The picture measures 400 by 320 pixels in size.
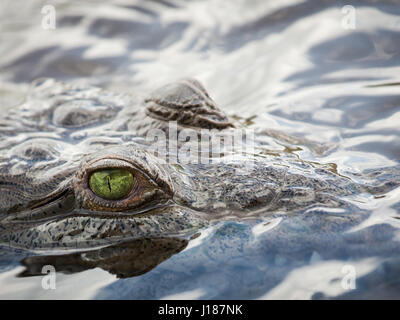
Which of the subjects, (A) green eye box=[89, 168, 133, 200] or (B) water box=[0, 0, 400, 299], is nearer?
(B) water box=[0, 0, 400, 299]

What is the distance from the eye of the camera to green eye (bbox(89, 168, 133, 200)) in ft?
9.67

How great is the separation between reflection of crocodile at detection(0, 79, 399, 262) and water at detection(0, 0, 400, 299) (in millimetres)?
147

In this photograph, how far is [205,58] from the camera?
6531 millimetres

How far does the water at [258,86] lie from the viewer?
2680mm

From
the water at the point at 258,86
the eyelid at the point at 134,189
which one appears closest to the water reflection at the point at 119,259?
the water at the point at 258,86

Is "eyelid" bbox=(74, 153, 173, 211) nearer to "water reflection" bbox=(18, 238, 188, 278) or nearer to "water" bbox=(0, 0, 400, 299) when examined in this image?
"water reflection" bbox=(18, 238, 188, 278)

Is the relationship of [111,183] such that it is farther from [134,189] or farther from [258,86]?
[258,86]

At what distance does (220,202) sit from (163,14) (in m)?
5.05

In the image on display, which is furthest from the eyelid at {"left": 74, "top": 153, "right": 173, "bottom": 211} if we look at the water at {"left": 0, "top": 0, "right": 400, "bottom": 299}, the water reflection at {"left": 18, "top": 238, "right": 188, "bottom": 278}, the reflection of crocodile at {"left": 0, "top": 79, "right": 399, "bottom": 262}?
the water at {"left": 0, "top": 0, "right": 400, "bottom": 299}

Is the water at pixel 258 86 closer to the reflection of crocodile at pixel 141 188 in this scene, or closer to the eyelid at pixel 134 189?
the reflection of crocodile at pixel 141 188

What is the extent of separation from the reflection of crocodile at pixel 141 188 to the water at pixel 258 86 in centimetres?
15

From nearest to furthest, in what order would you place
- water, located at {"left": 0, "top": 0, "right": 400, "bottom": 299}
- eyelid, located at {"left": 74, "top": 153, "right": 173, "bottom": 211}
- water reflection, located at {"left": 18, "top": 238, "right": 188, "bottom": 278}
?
water, located at {"left": 0, "top": 0, "right": 400, "bottom": 299}, water reflection, located at {"left": 18, "top": 238, "right": 188, "bottom": 278}, eyelid, located at {"left": 74, "top": 153, "right": 173, "bottom": 211}

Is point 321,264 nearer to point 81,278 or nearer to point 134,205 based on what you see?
point 134,205
